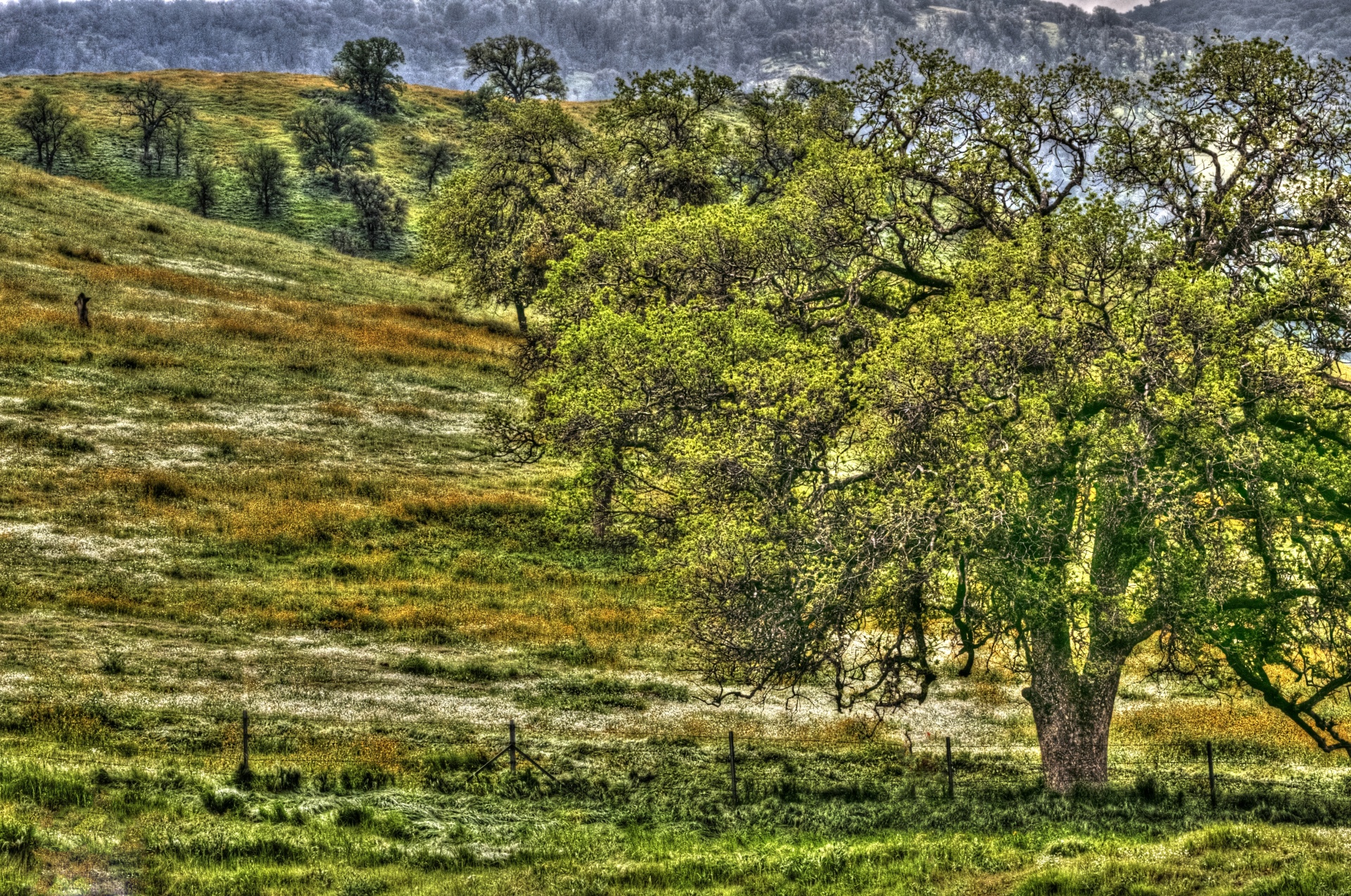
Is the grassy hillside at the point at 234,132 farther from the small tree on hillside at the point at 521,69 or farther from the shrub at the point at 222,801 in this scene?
the shrub at the point at 222,801

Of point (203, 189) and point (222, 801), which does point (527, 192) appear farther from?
point (203, 189)

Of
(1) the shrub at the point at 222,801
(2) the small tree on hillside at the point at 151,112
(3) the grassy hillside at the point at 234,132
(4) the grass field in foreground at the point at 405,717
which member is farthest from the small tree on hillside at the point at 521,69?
(1) the shrub at the point at 222,801

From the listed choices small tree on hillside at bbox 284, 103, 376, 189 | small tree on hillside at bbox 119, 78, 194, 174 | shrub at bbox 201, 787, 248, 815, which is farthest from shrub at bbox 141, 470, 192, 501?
small tree on hillside at bbox 119, 78, 194, 174

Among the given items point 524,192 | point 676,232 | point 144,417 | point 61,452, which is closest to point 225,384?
point 144,417

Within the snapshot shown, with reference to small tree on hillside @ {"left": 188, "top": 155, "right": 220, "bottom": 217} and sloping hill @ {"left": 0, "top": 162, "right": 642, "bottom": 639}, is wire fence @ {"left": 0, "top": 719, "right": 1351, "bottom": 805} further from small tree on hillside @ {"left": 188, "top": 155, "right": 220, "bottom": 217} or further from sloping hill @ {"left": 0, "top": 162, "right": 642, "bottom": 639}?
small tree on hillside @ {"left": 188, "top": 155, "right": 220, "bottom": 217}

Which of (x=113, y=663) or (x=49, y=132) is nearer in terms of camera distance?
(x=113, y=663)

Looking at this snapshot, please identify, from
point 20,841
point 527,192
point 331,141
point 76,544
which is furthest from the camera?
point 331,141

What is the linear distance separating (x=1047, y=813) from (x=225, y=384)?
45390mm

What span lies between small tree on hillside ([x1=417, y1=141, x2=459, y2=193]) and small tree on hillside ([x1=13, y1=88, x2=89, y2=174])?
109ft

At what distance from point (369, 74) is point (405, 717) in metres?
125

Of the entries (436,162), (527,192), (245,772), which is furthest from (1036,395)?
(436,162)

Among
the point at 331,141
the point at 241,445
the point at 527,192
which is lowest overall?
the point at 241,445

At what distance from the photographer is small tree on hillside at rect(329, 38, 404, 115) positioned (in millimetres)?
132250

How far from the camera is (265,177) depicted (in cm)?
10394
